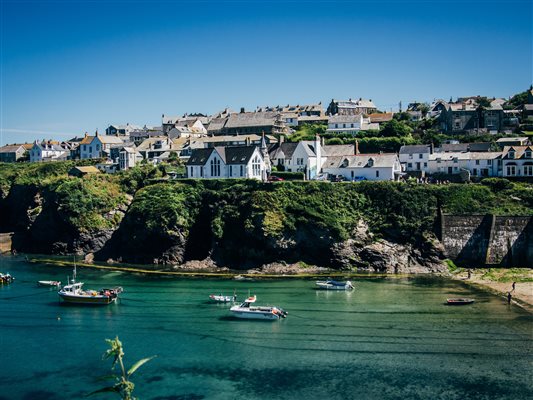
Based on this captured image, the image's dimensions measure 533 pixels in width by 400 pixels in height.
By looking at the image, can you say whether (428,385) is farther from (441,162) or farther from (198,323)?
(441,162)

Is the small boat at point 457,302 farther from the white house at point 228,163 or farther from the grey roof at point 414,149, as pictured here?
the grey roof at point 414,149

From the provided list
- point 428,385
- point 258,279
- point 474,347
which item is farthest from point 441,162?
point 428,385

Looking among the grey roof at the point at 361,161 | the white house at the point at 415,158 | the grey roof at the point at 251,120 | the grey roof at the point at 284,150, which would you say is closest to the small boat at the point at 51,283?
the grey roof at the point at 284,150

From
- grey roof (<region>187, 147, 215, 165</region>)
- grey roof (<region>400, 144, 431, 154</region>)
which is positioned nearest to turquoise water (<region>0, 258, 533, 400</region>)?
grey roof (<region>187, 147, 215, 165</region>)

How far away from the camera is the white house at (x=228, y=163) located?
296 ft

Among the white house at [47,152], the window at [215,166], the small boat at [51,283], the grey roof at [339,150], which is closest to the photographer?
the small boat at [51,283]

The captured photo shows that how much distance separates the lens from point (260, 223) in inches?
2987

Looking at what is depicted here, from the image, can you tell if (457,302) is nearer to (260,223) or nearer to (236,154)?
(260,223)

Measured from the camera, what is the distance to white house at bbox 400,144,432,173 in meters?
94.3

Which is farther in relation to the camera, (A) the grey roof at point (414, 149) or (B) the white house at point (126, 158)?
(B) the white house at point (126, 158)

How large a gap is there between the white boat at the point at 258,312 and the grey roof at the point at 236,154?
39256mm

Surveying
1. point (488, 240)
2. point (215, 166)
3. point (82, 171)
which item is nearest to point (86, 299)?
point (215, 166)

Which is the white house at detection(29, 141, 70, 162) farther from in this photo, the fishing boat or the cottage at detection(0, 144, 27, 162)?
the fishing boat

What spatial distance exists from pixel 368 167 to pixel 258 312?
42.9m
